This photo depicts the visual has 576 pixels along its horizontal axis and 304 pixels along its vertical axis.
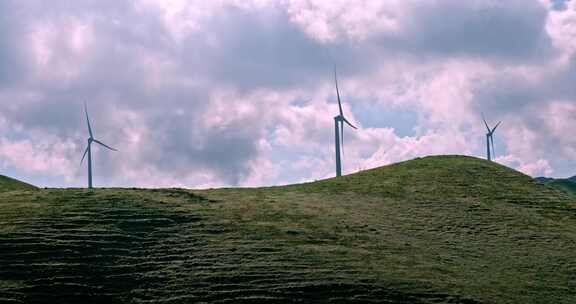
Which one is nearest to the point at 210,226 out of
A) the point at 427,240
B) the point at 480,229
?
the point at 427,240

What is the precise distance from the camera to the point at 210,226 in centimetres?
5600

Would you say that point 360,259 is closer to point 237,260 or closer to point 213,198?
point 237,260

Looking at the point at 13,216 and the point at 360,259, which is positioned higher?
the point at 13,216

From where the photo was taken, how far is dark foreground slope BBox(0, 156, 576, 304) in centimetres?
4369

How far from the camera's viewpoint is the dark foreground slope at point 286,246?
43.7 meters

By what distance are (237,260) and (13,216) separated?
63.5 feet

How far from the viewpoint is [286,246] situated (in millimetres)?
51406

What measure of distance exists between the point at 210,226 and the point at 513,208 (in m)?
30.8

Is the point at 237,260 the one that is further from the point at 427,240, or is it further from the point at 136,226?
the point at 427,240

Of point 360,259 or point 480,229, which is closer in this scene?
point 360,259

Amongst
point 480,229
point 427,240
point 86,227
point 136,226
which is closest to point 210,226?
point 136,226

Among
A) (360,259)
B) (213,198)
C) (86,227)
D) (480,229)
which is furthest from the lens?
(213,198)

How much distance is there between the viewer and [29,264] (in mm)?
46625

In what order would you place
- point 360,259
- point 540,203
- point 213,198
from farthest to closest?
point 540,203
point 213,198
point 360,259
